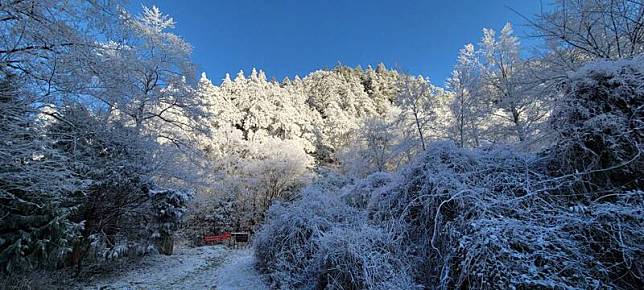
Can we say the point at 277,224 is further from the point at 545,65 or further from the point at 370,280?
the point at 545,65

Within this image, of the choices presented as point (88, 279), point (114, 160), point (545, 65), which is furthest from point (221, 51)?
point (545, 65)

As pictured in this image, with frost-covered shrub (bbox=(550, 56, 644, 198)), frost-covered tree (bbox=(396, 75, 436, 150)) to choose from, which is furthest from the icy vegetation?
frost-covered tree (bbox=(396, 75, 436, 150))

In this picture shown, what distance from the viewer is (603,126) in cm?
318

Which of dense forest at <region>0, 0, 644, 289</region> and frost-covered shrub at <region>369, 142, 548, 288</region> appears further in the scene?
frost-covered shrub at <region>369, 142, 548, 288</region>

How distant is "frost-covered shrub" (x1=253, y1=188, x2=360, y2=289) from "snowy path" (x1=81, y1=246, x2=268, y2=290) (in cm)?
57

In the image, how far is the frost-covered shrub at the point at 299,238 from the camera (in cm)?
458

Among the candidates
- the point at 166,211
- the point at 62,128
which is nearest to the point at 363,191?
the point at 166,211

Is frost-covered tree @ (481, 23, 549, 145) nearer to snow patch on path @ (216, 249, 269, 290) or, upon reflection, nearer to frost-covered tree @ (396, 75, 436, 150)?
frost-covered tree @ (396, 75, 436, 150)

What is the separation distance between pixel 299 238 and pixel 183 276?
3.07 m

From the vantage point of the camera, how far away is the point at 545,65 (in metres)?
8.68

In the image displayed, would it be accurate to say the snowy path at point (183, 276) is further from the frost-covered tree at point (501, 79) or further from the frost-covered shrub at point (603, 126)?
the frost-covered tree at point (501, 79)

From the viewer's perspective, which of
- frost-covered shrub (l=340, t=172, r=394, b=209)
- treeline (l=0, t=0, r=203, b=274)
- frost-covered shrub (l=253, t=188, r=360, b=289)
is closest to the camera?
treeline (l=0, t=0, r=203, b=274)

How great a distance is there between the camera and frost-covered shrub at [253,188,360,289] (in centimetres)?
458

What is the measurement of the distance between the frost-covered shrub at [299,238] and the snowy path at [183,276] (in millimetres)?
573
